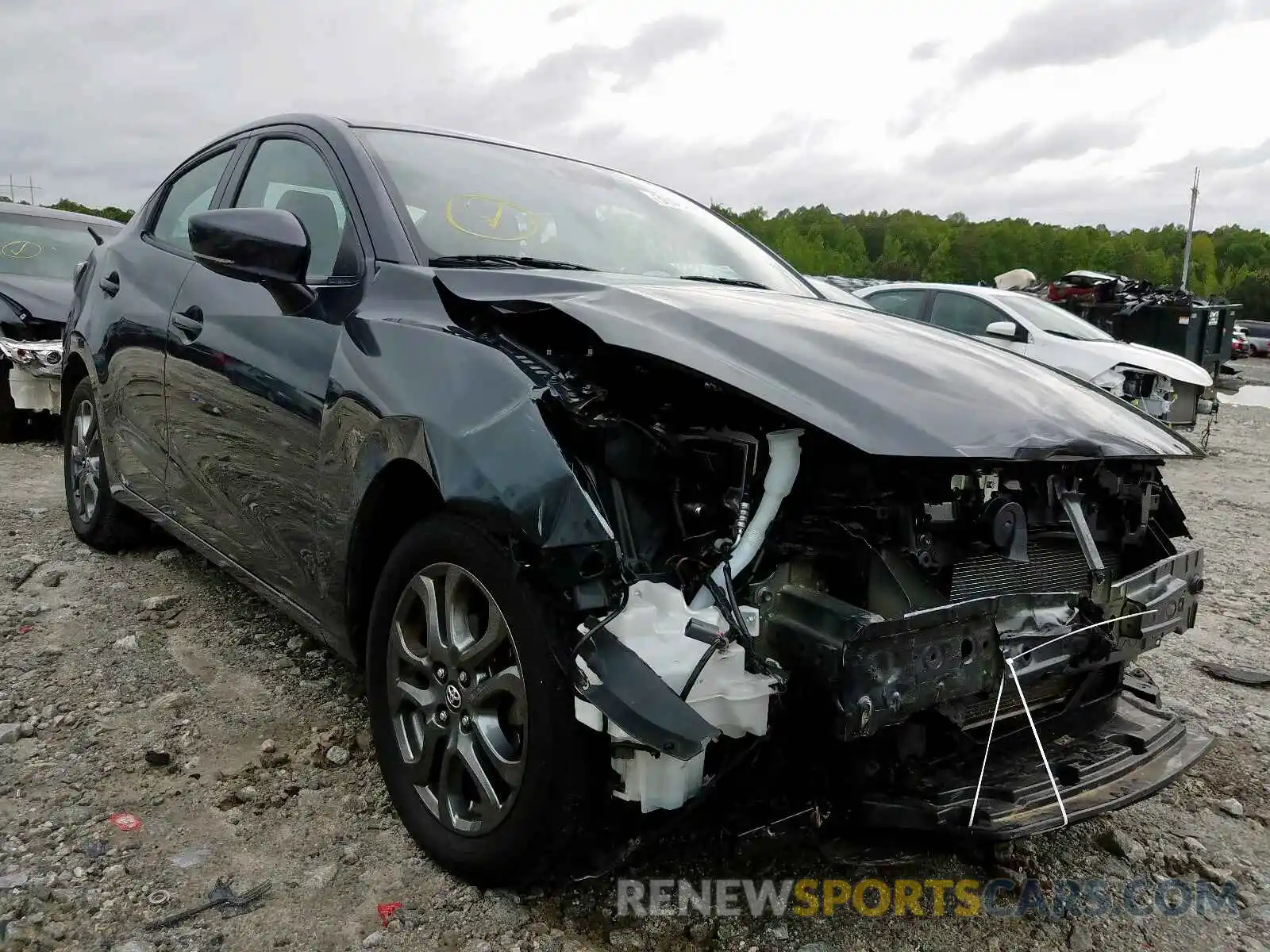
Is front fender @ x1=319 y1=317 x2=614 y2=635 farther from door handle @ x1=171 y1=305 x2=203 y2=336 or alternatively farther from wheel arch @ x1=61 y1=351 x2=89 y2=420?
wheel arch @ x1=61 y1=351 x2=89 y2=420

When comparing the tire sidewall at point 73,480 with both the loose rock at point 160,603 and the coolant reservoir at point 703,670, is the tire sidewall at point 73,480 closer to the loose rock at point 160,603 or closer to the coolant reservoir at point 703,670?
the loose rock at point 160,603

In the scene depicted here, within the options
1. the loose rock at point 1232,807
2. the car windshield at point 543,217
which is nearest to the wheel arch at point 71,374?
the car windshield at point 543,217

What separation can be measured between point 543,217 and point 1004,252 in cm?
8018

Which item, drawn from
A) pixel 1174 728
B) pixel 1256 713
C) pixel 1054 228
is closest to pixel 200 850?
pixel 1174 728

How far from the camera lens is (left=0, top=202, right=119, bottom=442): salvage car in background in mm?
6797

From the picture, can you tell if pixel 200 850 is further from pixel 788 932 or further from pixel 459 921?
pixel 788 932

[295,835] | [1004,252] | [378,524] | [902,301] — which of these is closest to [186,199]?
[378,524]

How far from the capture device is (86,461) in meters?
4.23

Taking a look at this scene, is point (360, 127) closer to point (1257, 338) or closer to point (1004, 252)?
point (1257, 338)

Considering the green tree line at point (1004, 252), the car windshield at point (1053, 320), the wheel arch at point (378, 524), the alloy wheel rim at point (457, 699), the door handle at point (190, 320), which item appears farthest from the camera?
the green tree line at point (1004, 252)

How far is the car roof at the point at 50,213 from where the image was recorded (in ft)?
25.9

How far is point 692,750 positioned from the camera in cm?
159

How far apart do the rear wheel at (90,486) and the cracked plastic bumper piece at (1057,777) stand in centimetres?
350

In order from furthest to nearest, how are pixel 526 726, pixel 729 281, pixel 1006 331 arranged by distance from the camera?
1. pixel 1006 331
2. pixel 729 281
3. pixel 526 726
